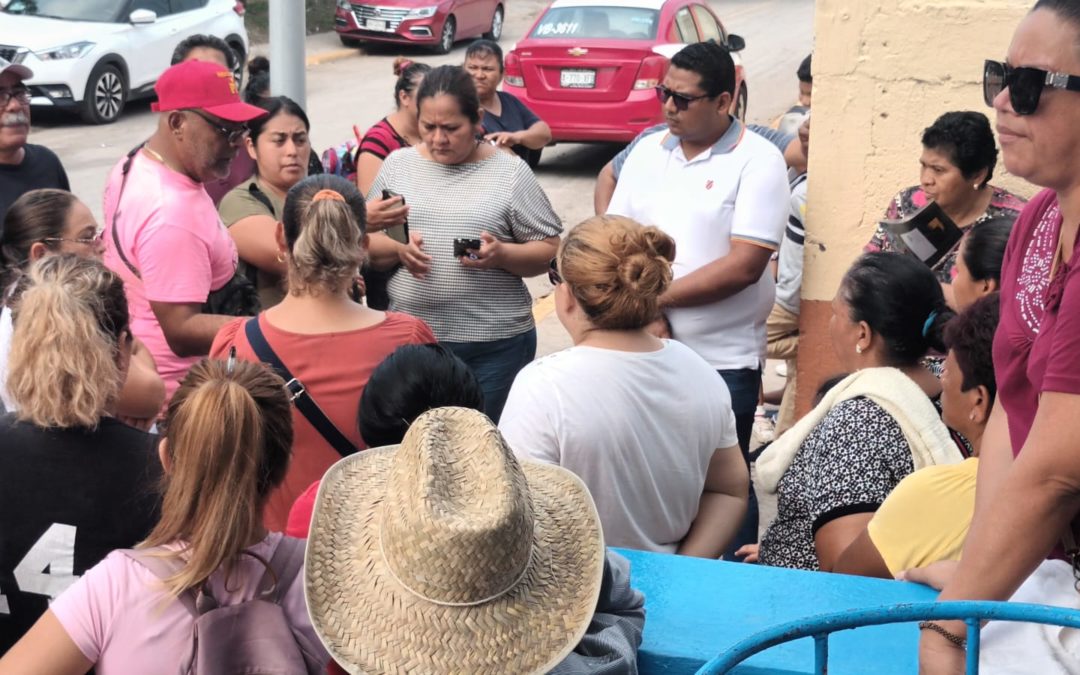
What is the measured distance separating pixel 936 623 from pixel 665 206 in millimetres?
2909

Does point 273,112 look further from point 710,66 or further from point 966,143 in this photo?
point 966,143

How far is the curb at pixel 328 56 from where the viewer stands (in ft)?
65.1

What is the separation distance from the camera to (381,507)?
2.12 metres

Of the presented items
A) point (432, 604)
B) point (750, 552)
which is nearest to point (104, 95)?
point (750, 552)

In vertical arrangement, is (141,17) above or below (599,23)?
below

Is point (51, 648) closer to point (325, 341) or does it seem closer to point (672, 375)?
point (325, 341)

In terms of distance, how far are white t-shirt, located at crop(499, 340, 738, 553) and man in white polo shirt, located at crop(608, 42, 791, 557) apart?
4.54 ft

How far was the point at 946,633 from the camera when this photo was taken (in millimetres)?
2137

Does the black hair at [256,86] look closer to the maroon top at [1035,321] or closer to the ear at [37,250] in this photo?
Answer: the ear at [37,250]

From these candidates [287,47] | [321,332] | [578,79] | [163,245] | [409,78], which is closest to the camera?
[321,332]

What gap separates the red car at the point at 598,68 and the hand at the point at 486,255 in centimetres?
788

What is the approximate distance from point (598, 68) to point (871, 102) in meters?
7.37


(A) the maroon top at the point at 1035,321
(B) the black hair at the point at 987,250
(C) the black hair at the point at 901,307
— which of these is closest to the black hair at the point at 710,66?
(B) the black hair at the point at 987,250

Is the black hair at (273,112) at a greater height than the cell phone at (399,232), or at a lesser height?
greater
